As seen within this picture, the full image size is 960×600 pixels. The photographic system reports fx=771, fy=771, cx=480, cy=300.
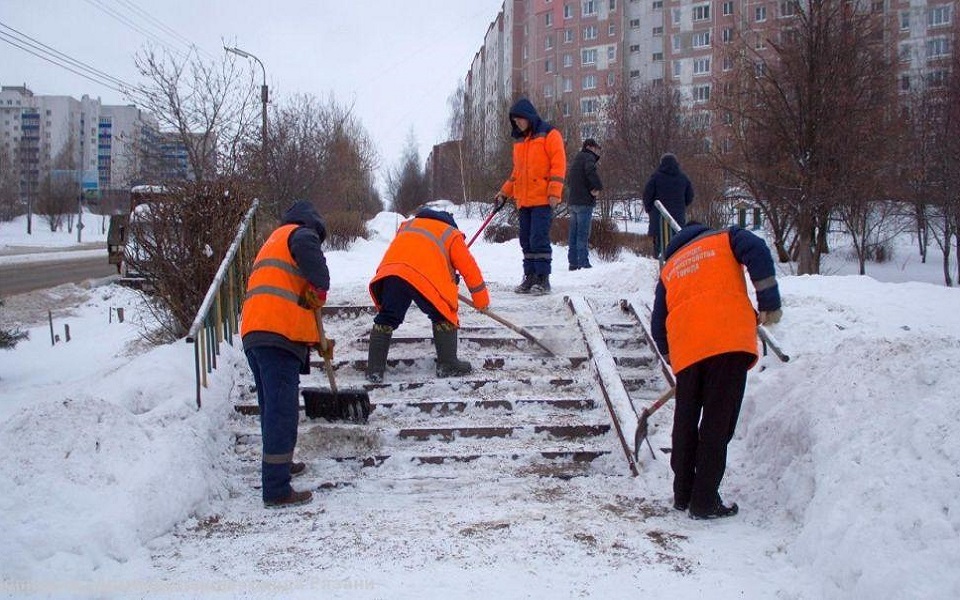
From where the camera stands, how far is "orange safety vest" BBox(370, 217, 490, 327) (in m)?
5.68

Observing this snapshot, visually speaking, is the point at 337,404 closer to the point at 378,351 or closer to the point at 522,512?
the point at 378,351

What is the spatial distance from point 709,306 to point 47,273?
99.1 feet

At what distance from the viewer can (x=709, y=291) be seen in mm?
3945

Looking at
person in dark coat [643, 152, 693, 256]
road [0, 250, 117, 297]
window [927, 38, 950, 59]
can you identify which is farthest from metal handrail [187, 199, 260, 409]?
window [927, 38, 950, 59]

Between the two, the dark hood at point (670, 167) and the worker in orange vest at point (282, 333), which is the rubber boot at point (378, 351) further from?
the dark hood at point (670, 167)

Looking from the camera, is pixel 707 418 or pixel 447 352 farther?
pixel 447 352

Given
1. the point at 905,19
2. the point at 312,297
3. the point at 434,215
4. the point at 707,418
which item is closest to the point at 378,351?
the point at 434,215

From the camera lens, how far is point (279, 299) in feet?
14.5

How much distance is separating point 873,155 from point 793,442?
573 inches

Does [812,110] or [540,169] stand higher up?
[812,110]

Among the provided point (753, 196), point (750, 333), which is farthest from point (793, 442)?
point (753, 196)

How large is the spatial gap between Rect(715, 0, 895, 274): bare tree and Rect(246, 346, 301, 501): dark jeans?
47.6ft

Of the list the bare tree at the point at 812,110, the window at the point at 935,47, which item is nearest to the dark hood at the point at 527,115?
the bare tree at the point at 812,110

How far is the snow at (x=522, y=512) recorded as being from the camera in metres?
3.20
